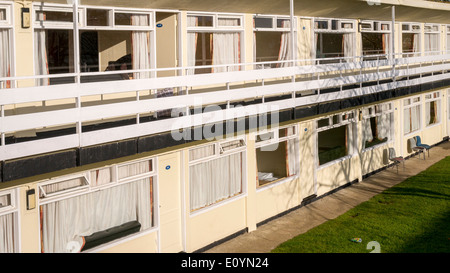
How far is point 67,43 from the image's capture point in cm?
985

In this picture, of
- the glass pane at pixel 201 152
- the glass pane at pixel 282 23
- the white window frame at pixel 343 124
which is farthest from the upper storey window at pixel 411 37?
the glass pane at pixel 201 152

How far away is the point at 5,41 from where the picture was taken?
29.2ft

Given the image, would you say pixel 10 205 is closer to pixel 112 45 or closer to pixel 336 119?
pixel 112 45

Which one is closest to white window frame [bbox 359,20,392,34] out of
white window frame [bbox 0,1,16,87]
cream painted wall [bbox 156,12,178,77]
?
cream painted wall [bbox 156,12,178,77]

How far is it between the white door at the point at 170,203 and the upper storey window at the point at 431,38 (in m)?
16.4

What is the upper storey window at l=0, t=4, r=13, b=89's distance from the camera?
28.9 ft

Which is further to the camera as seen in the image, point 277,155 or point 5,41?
point 277,155

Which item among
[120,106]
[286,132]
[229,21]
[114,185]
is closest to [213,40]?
[229,21]

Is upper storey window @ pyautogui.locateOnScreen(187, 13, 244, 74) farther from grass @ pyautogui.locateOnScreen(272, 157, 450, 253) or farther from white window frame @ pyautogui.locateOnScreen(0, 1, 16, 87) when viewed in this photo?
grass @ pyautogui.locateOnScreen(272, 157, 450, 253)

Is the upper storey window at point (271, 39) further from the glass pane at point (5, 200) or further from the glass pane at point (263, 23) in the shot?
the glass pane at point (5, 200)

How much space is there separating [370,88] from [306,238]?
214 inches

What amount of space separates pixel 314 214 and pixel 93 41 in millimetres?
7694

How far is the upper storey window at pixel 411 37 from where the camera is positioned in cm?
2233
